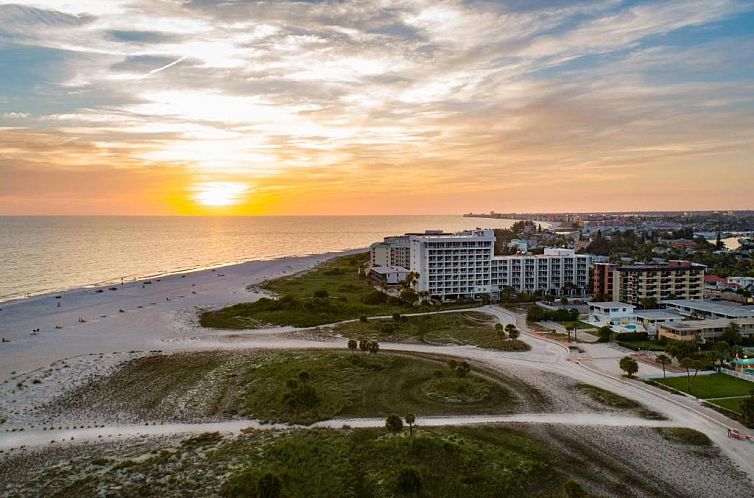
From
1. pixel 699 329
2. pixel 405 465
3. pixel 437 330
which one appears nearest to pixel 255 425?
pixel 405 465

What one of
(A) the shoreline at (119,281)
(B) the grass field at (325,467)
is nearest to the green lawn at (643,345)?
(B) the grass field at (325,467)

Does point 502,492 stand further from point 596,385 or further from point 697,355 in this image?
point 697,355

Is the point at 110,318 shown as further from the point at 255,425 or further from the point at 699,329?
the point at 699,329

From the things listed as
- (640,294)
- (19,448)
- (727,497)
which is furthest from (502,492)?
(640,294)

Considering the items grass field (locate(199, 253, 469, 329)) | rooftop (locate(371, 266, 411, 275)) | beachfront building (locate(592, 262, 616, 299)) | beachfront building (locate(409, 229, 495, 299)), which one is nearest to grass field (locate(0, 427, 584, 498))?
grass field (locate(199, 253, 469, 329))

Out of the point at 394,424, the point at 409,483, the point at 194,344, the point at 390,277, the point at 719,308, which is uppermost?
the point at 394,424

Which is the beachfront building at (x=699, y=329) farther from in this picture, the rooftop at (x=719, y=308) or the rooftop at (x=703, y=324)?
the rooftop at (x=719, y=308)

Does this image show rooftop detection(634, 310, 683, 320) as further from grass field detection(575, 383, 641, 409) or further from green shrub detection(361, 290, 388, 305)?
green shrub detection(361, 290, 388, 305)
